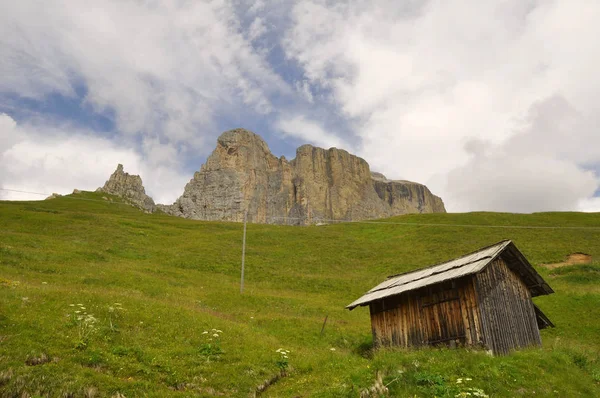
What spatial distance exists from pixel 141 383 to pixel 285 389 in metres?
5.20

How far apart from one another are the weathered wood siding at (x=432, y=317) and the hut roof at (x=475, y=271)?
0.59 m

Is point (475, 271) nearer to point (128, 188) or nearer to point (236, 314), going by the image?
point (236, 314)

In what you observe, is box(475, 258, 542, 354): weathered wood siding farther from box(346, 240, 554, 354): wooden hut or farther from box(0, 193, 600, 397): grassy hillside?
box(0, 193, 600, 397): grassy hillside

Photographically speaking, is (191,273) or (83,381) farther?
(191,273)

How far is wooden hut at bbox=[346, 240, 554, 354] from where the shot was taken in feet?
61.8

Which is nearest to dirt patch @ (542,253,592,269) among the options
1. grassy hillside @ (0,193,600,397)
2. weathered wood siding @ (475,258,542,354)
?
grassy hillside @ (0,193,600,397)

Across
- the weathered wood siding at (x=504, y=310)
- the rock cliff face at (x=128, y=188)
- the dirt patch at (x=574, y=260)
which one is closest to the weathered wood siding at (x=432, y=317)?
the weathered wood siding at (x=504, y=310)

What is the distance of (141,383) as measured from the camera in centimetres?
1371

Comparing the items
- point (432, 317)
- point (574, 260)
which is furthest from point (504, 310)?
point (574, 260)

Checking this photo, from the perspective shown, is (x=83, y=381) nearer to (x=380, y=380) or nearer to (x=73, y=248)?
(x=380, y=380)

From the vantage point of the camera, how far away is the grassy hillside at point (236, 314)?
1426cm

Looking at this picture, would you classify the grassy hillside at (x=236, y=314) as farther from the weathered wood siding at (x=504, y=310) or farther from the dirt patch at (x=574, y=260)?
the weathered wood siding at (x=504, y=310)

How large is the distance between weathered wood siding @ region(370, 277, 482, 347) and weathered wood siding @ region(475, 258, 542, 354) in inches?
22.7

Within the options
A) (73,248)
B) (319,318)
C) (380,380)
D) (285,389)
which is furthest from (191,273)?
(380,380)
